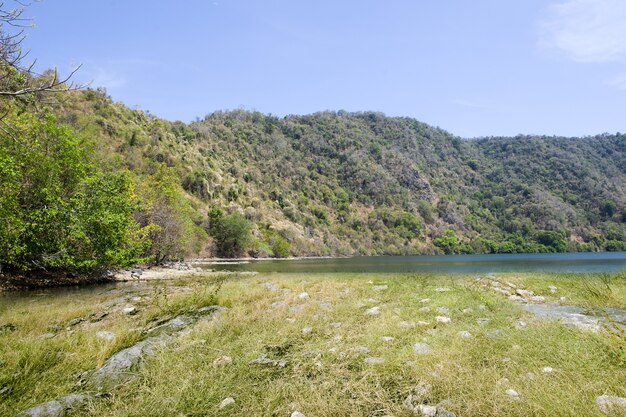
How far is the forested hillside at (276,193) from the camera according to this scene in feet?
62.2

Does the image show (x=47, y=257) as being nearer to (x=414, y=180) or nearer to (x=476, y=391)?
(x=476, y=391)

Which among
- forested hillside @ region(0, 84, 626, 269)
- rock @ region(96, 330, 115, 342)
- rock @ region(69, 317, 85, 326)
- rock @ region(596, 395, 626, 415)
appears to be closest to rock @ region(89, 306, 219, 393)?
rock @ region(96, 330, 115, 342)

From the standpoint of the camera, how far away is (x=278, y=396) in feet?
14.1

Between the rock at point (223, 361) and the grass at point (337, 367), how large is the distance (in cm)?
10

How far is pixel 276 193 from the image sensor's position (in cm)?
12381

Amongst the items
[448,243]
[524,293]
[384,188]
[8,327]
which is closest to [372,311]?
[524,293]

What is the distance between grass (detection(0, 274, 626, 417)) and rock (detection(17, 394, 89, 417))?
7.7 inches

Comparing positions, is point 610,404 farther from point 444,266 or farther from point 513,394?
point 444,266

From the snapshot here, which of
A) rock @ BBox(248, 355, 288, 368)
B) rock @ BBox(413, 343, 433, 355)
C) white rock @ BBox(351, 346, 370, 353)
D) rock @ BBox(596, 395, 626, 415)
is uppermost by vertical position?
rock @ BBox(596, 395, 626, 415)

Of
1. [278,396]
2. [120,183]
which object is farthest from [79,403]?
[120,183]

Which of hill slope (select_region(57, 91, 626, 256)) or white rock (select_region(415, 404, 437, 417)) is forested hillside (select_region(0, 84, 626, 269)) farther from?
white rock (select_region(415, 404, 437, 417))

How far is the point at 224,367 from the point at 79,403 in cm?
184

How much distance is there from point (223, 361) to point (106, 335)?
2996 mm

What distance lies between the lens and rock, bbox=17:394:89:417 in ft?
12.9
